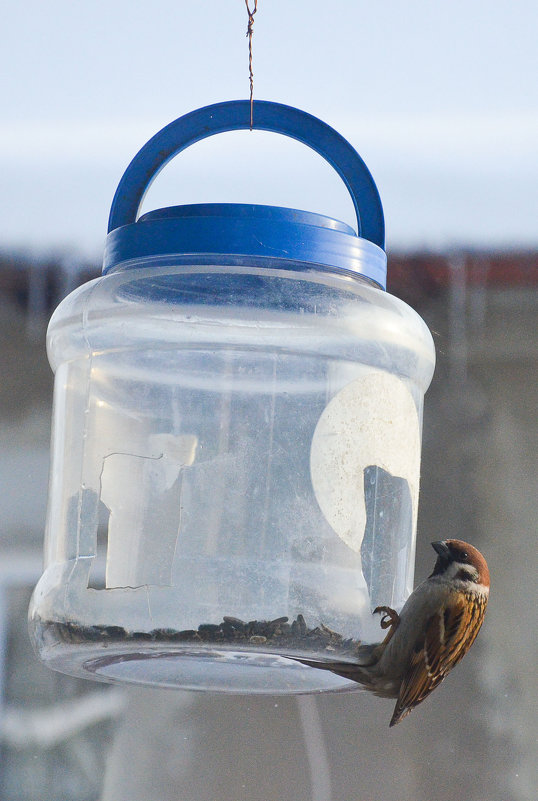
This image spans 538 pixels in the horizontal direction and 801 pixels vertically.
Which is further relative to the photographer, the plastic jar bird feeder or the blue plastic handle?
the blue plastic handle

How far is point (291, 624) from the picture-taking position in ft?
2.87

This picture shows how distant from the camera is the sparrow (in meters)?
0.96

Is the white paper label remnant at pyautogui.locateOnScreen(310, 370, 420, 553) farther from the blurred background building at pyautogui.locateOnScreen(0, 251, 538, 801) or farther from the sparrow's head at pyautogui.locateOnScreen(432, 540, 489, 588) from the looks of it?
the blurred background building at pyautogui.locateOnScreen(0, 251, 538, 801)

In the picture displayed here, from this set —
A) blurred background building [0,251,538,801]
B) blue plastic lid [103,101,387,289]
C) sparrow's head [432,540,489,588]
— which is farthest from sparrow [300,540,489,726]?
blurred background building [0,251,538,801]

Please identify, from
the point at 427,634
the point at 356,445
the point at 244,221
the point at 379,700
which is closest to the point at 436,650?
the point at 427,634

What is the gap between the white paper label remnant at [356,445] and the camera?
0.95 m

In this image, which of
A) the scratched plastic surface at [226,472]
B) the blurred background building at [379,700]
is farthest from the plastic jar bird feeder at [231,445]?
the blurred background building at [379,700]

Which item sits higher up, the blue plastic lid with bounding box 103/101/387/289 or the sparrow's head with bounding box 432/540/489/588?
the blue plastic lid with bounding box 103/101/387/289

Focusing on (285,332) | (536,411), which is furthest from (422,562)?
(285,332)

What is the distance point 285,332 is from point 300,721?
1228 millimetres

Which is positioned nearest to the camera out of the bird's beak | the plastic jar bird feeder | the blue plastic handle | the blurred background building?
the plastic jar bird feeder

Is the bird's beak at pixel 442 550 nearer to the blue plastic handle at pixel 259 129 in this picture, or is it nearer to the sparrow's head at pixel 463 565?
the sparrow's head at pixel 463 565

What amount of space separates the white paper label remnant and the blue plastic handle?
6.4 inches

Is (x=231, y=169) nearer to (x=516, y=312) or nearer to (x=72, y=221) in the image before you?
(x=72, y=221)
